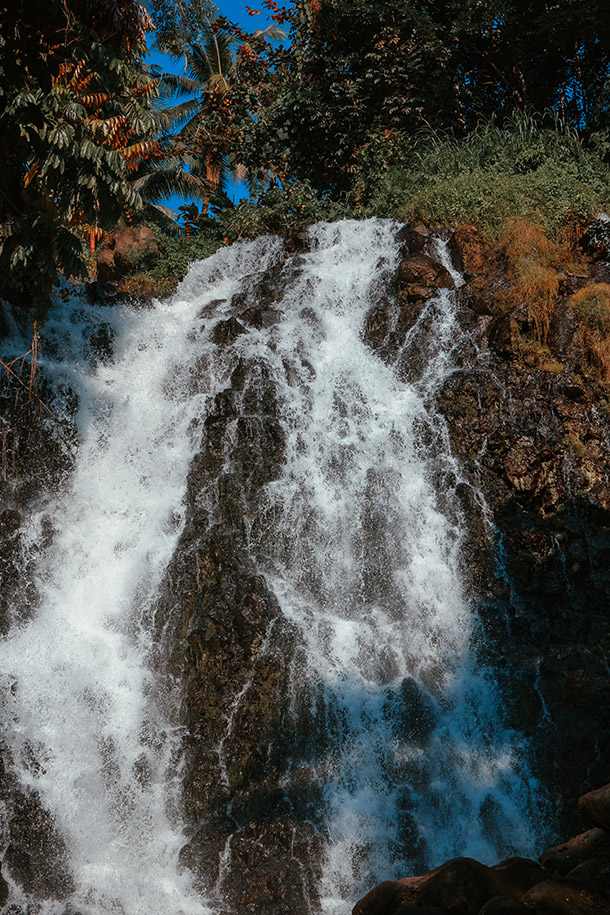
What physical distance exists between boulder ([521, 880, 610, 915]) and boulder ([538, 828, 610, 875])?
14.4 inches

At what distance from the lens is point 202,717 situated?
7.68m

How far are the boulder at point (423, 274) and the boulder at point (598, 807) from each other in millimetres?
8315

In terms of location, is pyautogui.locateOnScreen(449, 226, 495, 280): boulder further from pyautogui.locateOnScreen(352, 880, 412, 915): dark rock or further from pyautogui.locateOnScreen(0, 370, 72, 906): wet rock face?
pyautogui.locateOnScreen(352, 880, 412, 915): dark rock

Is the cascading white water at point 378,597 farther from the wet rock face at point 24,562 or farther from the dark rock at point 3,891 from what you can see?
the dark rock at point 3,891

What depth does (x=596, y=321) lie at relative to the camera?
10070mm

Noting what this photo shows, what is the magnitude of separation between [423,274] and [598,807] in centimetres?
862

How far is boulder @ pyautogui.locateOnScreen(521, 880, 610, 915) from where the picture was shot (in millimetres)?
3512

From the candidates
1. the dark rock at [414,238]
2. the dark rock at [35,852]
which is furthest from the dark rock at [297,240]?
the dark rock at [35,852]

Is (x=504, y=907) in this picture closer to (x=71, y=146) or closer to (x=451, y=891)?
(x=451, y=891)

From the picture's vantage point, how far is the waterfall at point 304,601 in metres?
6.93

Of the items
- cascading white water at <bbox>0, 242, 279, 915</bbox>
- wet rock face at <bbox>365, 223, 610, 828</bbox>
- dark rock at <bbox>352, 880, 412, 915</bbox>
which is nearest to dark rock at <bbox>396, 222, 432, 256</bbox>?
wet rock face at <bbox>365, 223, 610, 828</bbox>

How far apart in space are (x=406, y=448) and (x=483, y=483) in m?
1.11

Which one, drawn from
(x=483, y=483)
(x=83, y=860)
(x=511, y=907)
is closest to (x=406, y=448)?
(x=483, y=483)

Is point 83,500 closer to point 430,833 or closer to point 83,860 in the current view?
point 83,860
